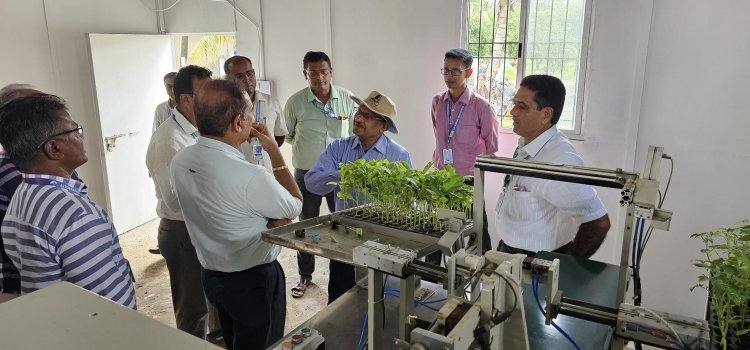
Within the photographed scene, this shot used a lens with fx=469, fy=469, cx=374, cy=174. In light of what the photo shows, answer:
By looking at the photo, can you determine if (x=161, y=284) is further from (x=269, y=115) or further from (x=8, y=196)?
(x=8, y=196)

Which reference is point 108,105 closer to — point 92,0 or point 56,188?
point 92,0

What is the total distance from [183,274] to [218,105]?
132 centimetres

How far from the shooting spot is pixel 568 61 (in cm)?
344

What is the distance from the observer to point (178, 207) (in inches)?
101

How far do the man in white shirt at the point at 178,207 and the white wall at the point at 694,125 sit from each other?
2.77m

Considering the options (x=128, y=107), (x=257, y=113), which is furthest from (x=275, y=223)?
(x=128, y=107)

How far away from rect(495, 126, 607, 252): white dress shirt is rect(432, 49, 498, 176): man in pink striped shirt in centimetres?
134

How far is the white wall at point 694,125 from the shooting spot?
2.54 meters

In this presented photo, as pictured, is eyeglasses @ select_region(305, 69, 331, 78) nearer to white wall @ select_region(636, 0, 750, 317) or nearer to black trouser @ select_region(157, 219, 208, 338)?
black trouser @ select_region(157, 219, 208, 338)

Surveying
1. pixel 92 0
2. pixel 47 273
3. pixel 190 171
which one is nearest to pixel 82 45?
pixel 92 0

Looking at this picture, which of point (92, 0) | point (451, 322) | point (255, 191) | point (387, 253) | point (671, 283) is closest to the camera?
point (451, 322)

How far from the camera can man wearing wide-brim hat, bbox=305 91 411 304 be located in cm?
259

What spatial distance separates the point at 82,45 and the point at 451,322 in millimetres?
4998

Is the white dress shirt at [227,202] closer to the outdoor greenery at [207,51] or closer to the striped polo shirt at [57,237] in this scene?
the striped polo shirt at [57,237]
